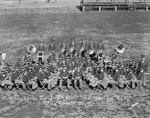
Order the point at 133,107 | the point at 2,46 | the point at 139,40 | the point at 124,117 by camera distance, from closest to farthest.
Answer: the point at 124,117, the point at 133,107, the point at 2,46, the point at 139,40

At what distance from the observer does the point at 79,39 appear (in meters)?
28.3

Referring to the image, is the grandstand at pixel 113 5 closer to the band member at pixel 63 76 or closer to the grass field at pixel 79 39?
the grass field at pixel 79 39

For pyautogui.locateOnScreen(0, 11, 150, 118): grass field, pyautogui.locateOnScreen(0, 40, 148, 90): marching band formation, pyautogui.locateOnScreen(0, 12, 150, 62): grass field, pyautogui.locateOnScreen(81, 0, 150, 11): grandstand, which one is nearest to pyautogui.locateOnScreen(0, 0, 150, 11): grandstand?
pyautogui.locateOnScreen(81, 0, 150, 11): grandstand

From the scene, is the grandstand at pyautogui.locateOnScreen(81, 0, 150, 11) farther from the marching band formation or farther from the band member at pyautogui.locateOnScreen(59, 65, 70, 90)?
the band member at pyautogui.locateOnScreen(59, 65, 70, 90)

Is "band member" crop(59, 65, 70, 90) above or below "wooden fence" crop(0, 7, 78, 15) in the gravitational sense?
below

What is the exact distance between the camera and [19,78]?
16.7 meters

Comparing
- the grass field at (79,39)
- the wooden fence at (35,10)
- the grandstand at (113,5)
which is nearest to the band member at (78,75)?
the grass field at (79,39)

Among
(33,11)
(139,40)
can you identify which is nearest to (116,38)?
(139,40)

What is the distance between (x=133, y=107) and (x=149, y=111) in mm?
972

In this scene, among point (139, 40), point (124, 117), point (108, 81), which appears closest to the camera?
point (124, 117)

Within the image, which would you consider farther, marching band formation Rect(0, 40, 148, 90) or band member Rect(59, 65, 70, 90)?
band member Rect(59, 65, 70, 90)

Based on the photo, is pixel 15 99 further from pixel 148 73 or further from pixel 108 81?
pixel 148 73

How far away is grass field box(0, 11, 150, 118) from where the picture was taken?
14.6m

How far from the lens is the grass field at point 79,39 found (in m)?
14.6
